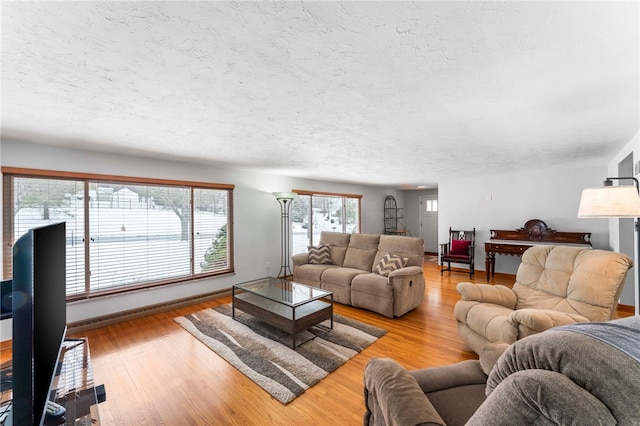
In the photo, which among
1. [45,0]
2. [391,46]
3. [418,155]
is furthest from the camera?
[418,155]

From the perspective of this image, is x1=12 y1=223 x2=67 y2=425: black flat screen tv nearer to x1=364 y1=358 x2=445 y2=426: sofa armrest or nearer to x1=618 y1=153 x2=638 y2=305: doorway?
x1=364 y1=358 x2=445 y2=426: sofa armrest

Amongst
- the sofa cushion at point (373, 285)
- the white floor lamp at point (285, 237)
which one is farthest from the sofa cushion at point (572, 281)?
the white floor lamp at point (285, 237)

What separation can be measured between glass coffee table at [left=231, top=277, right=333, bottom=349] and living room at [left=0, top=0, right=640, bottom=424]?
641mm

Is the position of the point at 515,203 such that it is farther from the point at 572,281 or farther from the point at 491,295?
the point at 491,295

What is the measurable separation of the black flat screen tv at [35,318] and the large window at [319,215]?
15.3 ft

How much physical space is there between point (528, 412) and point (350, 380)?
1.83 metres

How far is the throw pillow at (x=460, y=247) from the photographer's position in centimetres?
563

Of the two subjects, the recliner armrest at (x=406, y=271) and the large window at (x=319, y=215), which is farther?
the large window at (x=319, y=215)

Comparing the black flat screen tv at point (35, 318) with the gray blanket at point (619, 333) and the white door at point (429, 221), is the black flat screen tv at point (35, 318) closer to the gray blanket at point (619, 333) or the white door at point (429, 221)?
the gray blanket at point (619, 333)

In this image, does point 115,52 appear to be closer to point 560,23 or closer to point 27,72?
point 27,72

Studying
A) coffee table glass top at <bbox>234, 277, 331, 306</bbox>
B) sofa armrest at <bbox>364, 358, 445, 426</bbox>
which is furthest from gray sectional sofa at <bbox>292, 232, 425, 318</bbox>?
sofa armrest at <bbox>364, 358, 445, 426</bbox>

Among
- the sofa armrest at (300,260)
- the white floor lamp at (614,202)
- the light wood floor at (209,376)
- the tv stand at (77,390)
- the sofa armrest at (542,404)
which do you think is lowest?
the light wood floor at (209,376)

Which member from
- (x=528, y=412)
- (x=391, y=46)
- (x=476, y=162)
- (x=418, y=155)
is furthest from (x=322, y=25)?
(x=476, y=162)

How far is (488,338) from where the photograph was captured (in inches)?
84.5
